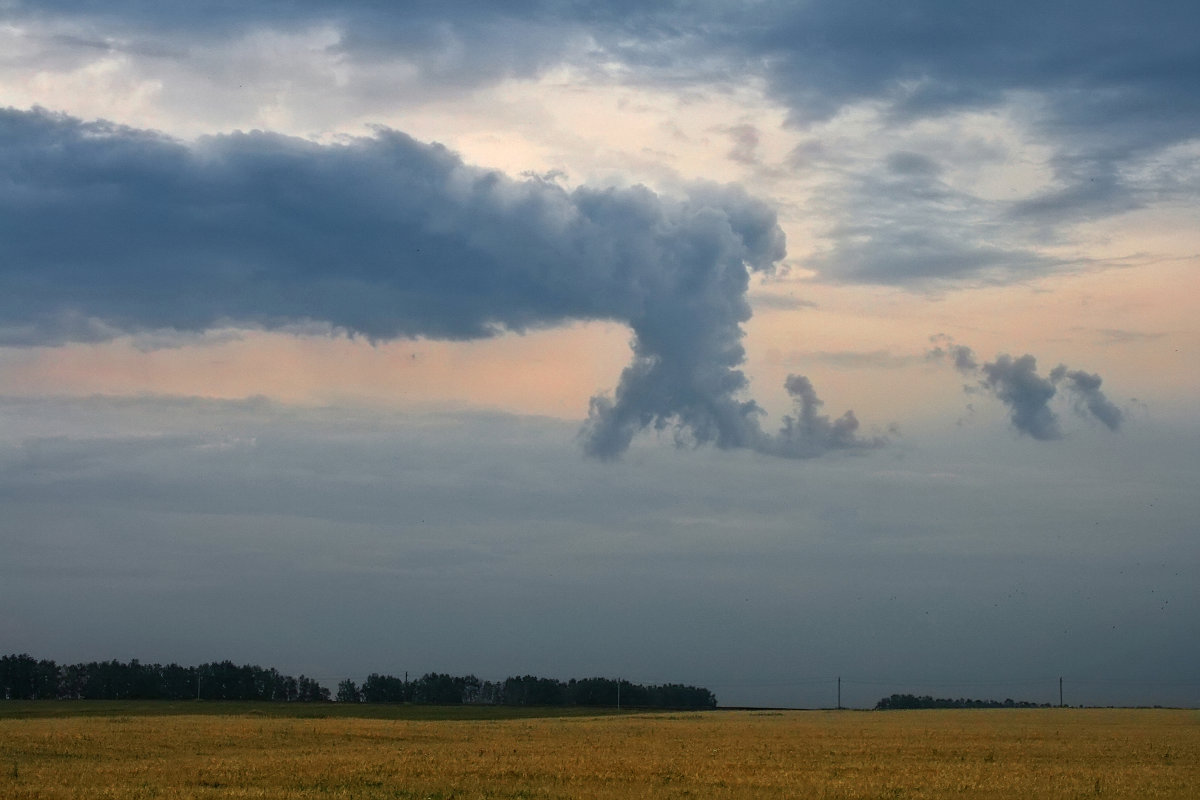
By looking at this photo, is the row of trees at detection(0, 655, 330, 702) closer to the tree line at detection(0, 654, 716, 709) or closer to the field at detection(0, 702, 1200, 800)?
the tree line at detection(0, 654, 716, 709)

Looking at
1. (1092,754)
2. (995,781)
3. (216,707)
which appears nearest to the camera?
(995,781)

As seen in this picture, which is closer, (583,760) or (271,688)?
(583,760)

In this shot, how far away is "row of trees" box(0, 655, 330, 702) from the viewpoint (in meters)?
179

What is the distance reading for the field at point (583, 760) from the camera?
114 feet

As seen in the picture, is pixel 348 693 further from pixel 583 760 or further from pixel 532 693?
pixel 583 760

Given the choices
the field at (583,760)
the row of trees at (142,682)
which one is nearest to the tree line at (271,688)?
the row of trees at (142,682)

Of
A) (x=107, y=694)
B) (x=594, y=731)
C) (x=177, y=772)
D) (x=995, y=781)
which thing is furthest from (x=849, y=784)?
(x=107, y=694)

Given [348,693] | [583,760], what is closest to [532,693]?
[348,693]

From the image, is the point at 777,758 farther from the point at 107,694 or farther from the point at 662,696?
the point at 107,694

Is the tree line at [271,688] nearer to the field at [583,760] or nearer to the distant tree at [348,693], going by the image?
the distant tree at [348,693]

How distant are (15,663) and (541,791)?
6760 inches

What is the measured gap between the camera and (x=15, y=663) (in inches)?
7072

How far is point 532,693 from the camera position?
579ft

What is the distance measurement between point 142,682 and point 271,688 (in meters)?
19.7
